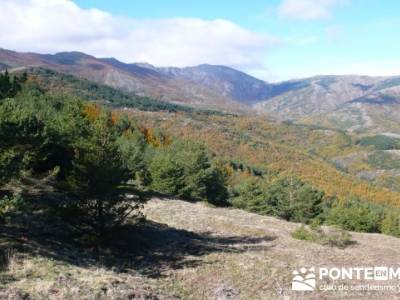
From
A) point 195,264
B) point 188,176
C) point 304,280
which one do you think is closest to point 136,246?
point 195,264

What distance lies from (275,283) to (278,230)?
1540 cm

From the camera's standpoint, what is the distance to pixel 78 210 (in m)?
23.0

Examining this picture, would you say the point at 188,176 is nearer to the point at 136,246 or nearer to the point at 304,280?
the point at 136,246

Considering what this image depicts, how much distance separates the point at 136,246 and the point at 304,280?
10427 millimetres

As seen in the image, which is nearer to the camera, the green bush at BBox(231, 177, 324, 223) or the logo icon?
the logo icon

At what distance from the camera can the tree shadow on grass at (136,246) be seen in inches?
827

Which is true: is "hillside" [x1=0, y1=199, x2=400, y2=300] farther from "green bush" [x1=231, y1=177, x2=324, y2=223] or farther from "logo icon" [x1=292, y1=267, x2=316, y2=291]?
"green bush" [x1=231, y1=177, x2=324, y2=223]

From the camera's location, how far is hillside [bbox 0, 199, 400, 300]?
16.8 m

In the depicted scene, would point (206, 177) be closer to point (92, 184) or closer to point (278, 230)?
point (278, 230)

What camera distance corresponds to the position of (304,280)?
74.6 ft

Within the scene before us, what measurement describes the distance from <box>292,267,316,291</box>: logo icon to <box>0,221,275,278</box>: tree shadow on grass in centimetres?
489

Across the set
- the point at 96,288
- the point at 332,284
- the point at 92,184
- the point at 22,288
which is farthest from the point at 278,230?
the point at 22,288

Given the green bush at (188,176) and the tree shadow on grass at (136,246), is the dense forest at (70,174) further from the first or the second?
the tree shadow on grass at (136,246)

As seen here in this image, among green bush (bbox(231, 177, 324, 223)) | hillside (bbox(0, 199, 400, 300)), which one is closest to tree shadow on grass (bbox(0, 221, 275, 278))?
hillside (bbox(0, 199, 400, 300))
